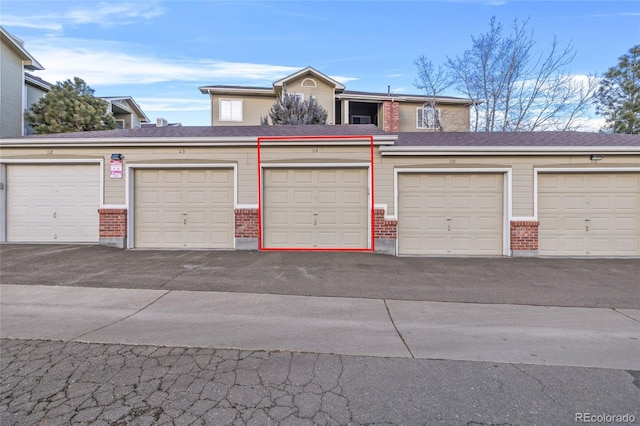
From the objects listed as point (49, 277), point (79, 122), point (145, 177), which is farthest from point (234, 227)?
point (79, 122)

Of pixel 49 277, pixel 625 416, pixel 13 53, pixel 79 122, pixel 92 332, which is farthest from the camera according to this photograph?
pixel 79 122

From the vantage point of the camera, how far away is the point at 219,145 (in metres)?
9.79

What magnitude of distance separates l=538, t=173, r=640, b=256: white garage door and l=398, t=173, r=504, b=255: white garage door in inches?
50.4

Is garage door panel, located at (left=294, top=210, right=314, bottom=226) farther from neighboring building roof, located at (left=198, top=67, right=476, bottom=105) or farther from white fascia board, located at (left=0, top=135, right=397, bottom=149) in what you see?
neighboring building roof, located at (left=198, top=67, right=476, bottom=105)

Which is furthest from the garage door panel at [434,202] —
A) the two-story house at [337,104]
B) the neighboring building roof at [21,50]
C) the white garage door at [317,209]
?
the neighboring building roof at [21,50]

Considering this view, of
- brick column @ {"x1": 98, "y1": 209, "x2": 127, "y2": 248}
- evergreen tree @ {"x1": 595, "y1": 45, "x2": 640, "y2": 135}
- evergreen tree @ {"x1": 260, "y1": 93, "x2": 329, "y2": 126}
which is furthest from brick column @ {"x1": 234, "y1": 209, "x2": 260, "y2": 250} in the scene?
evergreen tree @ {"x1": 595, "y1": 45, "x2": 640, "y2": 135}

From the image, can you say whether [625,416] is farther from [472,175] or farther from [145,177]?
[145,177]

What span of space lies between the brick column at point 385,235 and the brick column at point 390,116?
12490 millimetres

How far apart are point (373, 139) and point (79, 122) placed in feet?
55.2

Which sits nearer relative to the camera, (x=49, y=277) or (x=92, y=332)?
(x=92, y=332)

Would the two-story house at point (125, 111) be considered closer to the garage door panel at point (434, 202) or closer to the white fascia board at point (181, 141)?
the white fascia board at point (181, 141)

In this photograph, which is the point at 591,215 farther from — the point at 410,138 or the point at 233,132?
the point at 233,132

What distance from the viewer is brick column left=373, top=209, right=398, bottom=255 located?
9516 millimetres

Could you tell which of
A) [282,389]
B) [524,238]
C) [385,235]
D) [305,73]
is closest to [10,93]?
[305,73]
